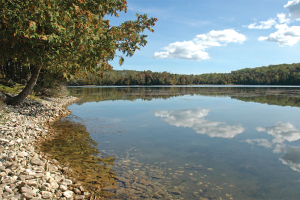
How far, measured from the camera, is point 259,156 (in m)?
8.09

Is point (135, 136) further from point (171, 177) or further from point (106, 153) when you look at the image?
point (171, 177)

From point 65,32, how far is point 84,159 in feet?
17.0

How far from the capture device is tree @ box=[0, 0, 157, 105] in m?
8.03

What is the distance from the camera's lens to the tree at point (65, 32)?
316 inches

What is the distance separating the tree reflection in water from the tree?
4.11 m

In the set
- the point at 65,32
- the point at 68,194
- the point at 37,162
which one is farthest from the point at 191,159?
the point at 65,32

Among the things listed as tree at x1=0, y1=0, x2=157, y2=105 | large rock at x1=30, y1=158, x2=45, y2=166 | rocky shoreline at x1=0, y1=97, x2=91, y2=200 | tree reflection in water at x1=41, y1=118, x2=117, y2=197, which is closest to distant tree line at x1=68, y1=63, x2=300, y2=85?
tree at x1=0, y1=0, x2=157, y2=105

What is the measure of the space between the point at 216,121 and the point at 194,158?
7.55 meters

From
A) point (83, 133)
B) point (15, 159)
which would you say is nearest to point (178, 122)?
point (83, 133)

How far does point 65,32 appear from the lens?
8.30 metres

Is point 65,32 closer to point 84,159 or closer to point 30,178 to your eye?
point 84,159

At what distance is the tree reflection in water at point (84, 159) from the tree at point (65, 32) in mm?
4105

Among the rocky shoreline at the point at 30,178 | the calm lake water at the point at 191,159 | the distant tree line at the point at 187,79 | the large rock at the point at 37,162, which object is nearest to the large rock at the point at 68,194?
the rocky shoreline at the point at 30,178

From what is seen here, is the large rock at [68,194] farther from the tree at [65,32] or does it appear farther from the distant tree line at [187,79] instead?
the distant tree line at [187,79]
